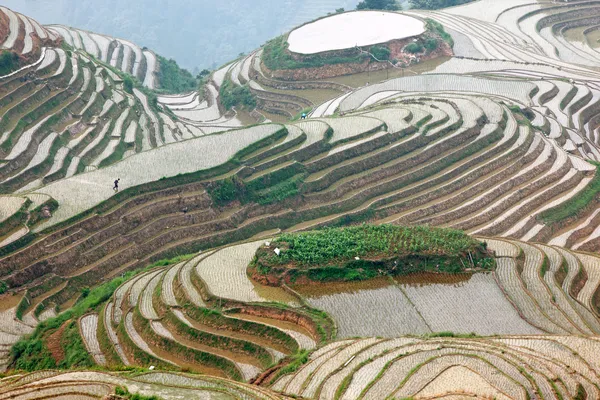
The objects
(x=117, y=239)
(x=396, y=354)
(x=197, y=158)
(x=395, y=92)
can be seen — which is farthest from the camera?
(x=395, y=92)

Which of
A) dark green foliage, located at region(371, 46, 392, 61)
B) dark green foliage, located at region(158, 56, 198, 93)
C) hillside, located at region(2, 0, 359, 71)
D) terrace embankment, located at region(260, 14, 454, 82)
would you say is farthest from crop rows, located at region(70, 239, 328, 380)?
hillside, located at region(2, 0, 359, 71)

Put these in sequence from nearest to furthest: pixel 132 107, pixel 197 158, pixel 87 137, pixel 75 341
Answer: pixel 75 341 < pixel 197 158 < pixel 87 137 < pixel 132 107

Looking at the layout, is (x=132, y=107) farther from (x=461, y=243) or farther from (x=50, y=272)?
(x=461, y=243)

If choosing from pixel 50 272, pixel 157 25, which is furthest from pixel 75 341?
pixel 157 25

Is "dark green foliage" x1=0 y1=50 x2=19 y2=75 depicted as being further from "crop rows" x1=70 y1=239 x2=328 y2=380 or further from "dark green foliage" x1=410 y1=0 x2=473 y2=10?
"dark green foliage" x1=410 y1=0 x2=473 y2=10

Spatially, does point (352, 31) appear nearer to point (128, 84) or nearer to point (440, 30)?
point (440, 30)

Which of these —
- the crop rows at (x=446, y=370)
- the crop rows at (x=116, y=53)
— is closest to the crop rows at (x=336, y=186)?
the crop rows at (x=446, y=370)

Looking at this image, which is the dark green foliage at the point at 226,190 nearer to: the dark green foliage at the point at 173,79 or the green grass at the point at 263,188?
the green grass at the point at 263,188
